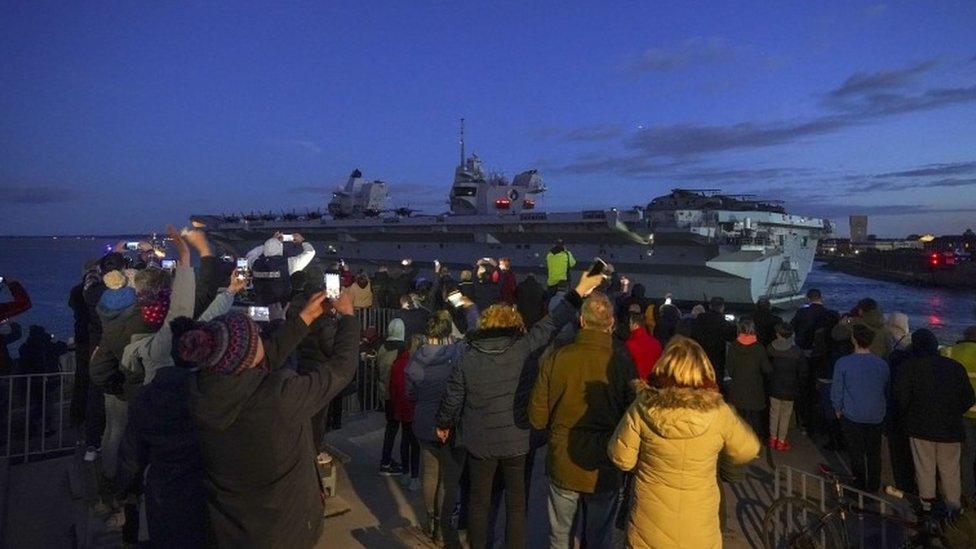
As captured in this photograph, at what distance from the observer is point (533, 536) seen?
166 inches

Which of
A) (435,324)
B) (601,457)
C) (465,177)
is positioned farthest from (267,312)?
(465,177)

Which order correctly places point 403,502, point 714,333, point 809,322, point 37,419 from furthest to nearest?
1. point 37,419
2. point 714,333
3. point 809,322
4. point 403,502

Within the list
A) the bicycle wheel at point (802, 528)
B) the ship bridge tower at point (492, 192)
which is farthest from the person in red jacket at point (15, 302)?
the ship bridge tower at point (492, 192)

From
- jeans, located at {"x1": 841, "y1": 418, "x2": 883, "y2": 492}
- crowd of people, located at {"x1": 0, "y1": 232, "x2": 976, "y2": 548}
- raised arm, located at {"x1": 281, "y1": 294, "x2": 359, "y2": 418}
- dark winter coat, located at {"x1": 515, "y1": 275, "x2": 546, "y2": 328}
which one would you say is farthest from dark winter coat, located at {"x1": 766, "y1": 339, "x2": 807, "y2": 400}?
raised arm, located at {"x1": 281, "y1": 294, "x2": 359, "y2": 418}

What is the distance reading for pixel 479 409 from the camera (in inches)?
134

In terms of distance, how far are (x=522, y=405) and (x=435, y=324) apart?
105 centimetres

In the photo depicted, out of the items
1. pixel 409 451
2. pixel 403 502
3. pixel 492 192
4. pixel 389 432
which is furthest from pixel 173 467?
pixel 492 192

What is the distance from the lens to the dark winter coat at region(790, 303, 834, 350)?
6.82 meters

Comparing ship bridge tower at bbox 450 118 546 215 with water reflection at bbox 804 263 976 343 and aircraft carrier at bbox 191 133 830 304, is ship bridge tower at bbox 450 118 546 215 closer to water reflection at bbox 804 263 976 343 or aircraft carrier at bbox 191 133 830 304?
aircraft carrier at bbox 191 133 830 304

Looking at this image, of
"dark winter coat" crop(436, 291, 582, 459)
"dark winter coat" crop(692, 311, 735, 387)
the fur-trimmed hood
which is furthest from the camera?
"dark winter coat" crop(692, 311, 735, 387)

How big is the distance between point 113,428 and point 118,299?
39.8 inches

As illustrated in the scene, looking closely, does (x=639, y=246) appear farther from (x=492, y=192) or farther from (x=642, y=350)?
(x=642, y=350)

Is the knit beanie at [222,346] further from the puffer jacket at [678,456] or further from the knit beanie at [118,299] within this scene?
the knit beanie at [118,299]

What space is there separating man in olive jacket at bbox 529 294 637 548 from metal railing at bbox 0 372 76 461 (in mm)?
5487
